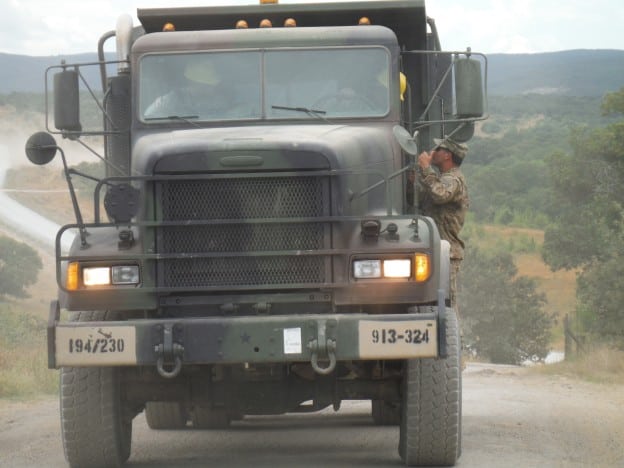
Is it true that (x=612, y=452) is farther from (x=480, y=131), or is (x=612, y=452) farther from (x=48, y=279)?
(x=480, y=131)

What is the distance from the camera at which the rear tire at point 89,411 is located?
8164 mm

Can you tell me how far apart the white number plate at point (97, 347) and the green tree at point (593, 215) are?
76.7 ft

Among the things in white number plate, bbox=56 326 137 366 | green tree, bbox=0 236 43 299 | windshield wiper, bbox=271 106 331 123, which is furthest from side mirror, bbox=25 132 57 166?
green tree, bbox=0 236 43 299

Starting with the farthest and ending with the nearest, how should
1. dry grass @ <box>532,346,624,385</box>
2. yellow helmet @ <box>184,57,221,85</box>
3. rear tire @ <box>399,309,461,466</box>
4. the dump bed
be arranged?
dry grass @ <box>532,346,624,385</box>
the dump bed
yellow helmet @ <box>184,57,221,85</box>
rear tire @ <box>399,309,461,466</box>

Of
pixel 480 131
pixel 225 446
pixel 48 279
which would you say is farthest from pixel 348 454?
pixel 480 131

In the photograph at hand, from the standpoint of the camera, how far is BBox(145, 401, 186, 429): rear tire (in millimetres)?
10773

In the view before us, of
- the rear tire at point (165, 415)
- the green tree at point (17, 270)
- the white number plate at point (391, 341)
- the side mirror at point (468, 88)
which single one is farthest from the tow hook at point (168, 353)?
the green tree at point (17, 270)

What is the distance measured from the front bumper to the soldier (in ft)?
7.23

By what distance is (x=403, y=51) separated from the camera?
9641 mm

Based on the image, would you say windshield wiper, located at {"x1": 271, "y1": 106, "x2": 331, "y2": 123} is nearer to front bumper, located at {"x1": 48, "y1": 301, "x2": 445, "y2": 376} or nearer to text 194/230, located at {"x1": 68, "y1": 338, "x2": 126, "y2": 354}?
front bumper, located at {"x1": 48, "y1": 301, "x2": 445, "y2": 376}

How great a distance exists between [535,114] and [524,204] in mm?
39706

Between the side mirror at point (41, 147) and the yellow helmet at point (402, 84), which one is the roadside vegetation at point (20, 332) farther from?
the yellow helmet at point (402, 84)

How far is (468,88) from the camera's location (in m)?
9.09

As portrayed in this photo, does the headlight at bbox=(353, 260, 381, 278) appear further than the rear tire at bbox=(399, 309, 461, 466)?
No
